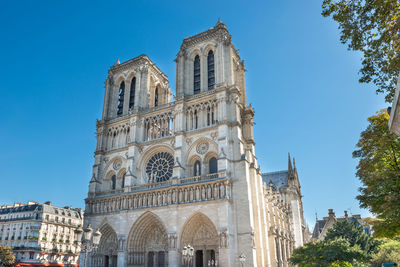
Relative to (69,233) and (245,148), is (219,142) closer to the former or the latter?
(245,148)

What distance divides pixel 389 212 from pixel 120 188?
24551mm

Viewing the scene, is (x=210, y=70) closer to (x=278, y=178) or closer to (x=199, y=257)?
(x=199, y=257)

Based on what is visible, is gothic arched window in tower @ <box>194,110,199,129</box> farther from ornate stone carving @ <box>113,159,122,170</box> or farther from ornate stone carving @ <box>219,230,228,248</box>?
ornate stone carving @ <box>219,230,228,248</box>

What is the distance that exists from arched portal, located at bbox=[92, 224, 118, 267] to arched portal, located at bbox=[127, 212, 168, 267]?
245 centimetres

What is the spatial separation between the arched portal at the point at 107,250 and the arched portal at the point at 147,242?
245cm

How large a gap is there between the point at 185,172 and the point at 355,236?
17798mm

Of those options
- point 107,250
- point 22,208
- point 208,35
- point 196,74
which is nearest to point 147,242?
point 107,250

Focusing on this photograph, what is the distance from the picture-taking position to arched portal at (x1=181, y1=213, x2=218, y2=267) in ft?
→ 81.5

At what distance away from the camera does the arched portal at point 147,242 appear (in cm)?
2698

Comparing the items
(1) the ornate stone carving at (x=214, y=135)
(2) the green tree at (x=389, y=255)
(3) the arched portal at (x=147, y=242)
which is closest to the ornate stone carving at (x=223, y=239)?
(3) the arched portal at (x=147, y=242)

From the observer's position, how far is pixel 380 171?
1320cm

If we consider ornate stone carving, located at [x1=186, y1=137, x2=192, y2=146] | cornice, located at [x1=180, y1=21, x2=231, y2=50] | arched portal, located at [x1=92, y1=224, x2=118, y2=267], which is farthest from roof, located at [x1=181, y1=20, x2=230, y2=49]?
arched portal, located at [x1=92, y1=224, x2=118, y2=267]

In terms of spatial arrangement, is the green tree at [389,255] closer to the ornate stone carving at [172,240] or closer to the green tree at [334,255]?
the green tree at [334,255]

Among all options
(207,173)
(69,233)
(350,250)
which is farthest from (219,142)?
(69,233)
